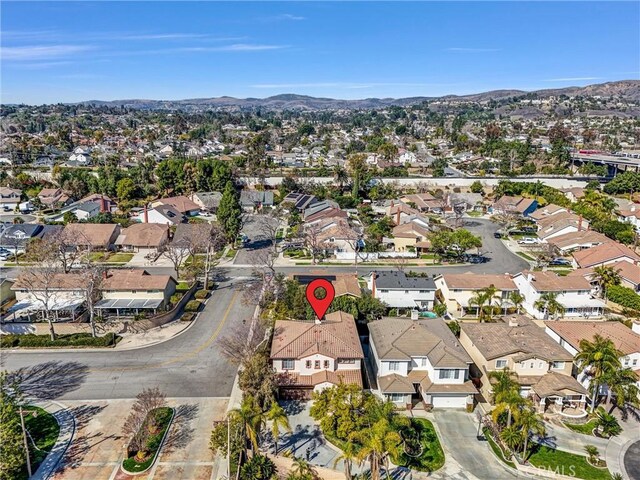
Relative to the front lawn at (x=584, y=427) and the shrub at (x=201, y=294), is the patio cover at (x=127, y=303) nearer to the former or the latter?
the shrub at (x=201, y=294)

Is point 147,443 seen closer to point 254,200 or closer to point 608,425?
point 608,425

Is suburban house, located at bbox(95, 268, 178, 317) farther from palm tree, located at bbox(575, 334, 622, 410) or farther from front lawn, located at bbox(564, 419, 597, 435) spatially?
palm tree, located at bbox(575, 334, 622, 410)

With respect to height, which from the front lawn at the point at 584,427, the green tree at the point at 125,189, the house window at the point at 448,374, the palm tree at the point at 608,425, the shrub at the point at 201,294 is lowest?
the front lawn at the point at 584,427

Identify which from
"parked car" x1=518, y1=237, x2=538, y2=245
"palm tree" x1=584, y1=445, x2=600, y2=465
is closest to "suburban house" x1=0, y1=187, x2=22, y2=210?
"parked car" x1=518, y1=237, x2=538, y2=245

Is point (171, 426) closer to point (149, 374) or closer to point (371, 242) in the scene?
point (149, 374)

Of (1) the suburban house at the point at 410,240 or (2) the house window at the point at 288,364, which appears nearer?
(2) the house window at the point at 288,364

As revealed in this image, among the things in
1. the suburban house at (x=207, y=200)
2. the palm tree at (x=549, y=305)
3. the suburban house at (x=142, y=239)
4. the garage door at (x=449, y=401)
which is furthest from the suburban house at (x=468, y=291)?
the suburban house at (x=207, y=200)

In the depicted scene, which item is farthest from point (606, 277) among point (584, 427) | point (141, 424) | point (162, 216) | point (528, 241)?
point (162, 216)
